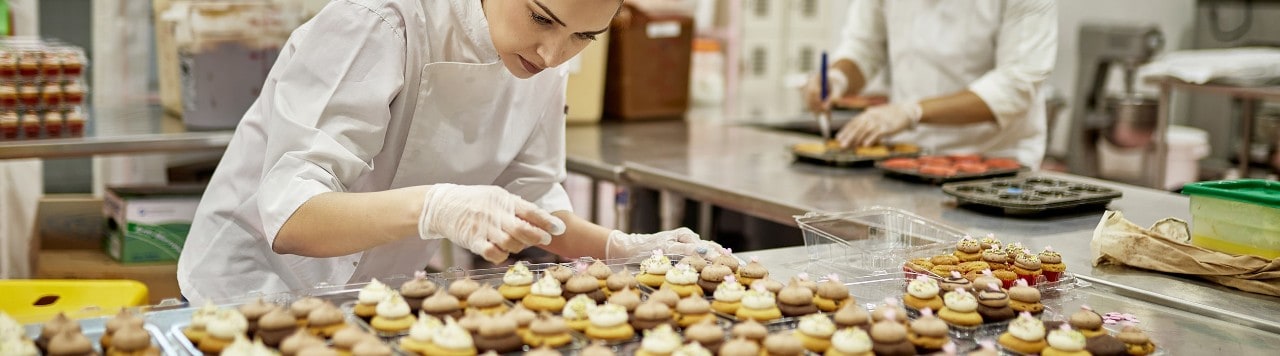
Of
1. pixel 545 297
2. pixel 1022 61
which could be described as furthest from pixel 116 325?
pixel 1022 61

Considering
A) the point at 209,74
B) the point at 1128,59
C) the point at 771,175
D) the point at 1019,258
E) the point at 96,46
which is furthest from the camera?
the point at 1128,59

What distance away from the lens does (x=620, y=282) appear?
171cm

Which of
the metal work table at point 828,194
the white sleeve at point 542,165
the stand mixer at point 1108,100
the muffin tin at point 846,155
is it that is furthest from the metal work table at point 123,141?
the stand mixer at point 1108,100

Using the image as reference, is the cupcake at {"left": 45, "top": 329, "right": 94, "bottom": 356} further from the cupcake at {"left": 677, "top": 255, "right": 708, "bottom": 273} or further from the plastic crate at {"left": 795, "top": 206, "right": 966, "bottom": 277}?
the plastic crate at {"left": 795, "top": 206, "right": 966, "bottom": 277}

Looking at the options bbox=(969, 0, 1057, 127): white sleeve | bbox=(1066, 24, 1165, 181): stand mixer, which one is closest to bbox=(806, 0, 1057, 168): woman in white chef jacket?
bbox=(969, 0, 1057, 127): white sleeve

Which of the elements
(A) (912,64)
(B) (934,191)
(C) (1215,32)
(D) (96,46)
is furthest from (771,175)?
(C) (1215,32)

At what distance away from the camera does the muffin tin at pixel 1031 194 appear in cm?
247

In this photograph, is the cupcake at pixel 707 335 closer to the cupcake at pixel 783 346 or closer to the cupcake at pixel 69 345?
the cupcake at pixel 783 346

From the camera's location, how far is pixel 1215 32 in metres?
7.56

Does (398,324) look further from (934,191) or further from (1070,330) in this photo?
(934,191)

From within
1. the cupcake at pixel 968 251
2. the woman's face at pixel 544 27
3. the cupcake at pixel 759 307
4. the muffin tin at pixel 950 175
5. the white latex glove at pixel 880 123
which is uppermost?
the woman's face at pixel 544 27

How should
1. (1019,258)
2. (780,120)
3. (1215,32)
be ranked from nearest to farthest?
(1019,258) → (780,120) → (1215,32)

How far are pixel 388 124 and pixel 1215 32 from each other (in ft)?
23.2

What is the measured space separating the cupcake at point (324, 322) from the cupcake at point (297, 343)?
0.24 feet
